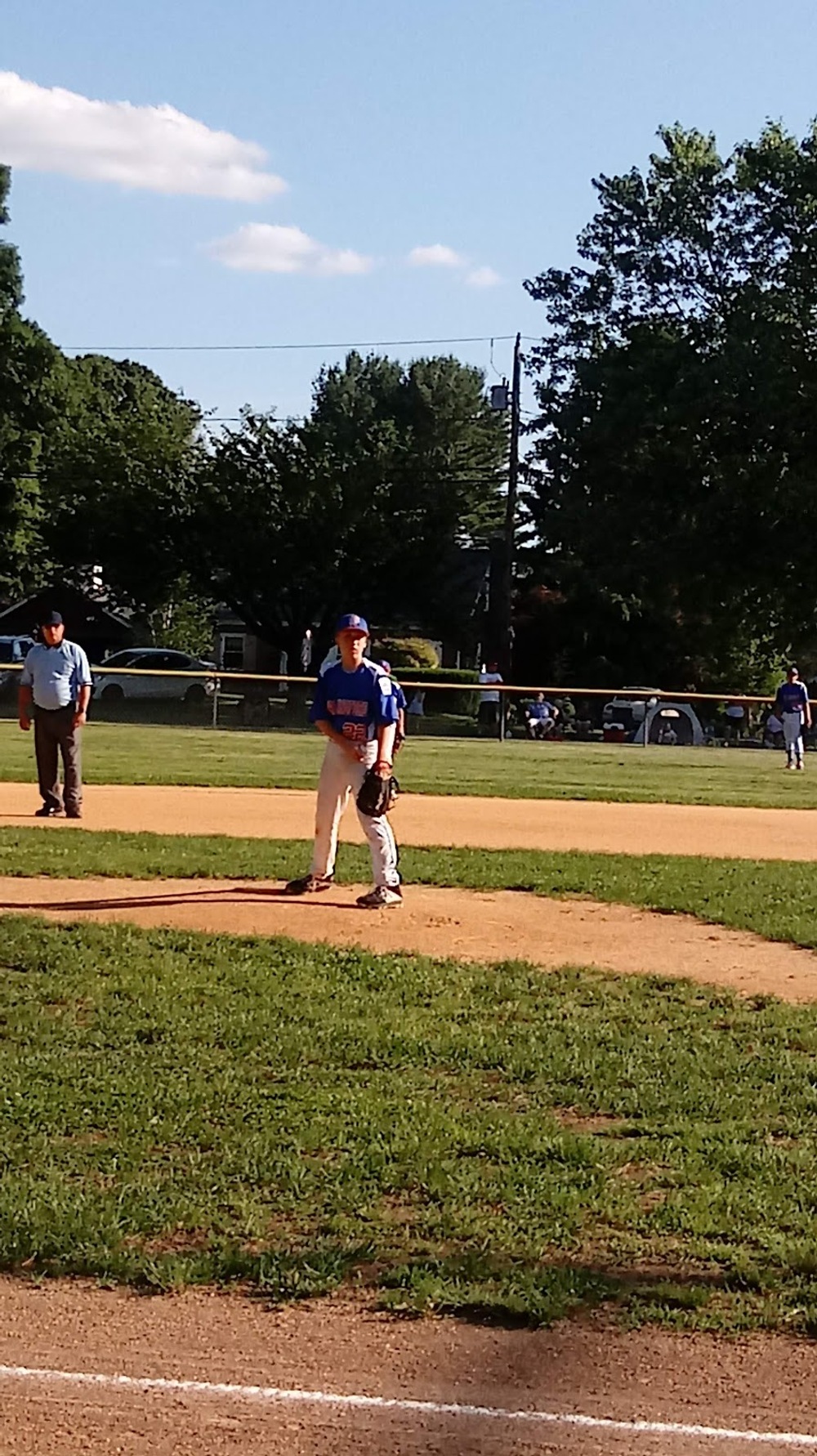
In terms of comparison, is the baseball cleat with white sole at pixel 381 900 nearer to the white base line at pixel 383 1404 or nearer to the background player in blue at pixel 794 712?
the white base line at pixel 383 1404

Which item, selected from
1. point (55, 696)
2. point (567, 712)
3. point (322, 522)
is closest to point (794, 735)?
point (567, 712)

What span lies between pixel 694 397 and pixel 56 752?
2918 centimetres

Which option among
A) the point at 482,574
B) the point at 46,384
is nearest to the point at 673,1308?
the point at 46,384

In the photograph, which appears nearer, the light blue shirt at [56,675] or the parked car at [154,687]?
the light blue shirt at [56,675]

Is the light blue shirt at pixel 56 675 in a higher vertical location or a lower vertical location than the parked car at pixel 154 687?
higher

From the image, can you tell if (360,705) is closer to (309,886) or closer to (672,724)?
(309,886)

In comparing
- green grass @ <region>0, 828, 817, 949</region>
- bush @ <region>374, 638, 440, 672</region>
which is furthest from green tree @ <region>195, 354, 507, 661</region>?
green grass @ <region>0, 828, 817, 949</region>

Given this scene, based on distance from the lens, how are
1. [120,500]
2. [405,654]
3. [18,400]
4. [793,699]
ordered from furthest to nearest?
[405,654] < [120,500] < [18,400] < [793,699]

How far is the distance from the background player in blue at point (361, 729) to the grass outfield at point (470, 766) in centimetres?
1023

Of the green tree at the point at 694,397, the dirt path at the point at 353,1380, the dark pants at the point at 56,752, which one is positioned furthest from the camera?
the green tree at the point at 694,397

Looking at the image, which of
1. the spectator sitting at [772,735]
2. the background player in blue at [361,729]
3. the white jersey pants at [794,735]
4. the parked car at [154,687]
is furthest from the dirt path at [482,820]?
the spectator sitting at [772,735]

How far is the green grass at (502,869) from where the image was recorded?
1160cm

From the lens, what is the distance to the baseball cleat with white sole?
1083cm

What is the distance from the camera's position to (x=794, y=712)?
2836cm
